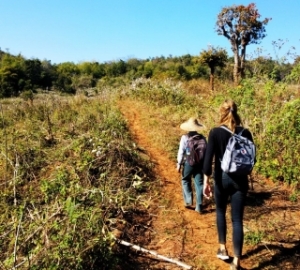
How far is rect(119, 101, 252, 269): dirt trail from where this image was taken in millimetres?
4039

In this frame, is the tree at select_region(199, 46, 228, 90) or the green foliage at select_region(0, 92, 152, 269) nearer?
the green foliage at select_region(0, 92, 152, 269)

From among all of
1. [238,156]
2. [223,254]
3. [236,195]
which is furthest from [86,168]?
[238,156]

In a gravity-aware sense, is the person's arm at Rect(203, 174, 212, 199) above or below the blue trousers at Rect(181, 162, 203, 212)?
above

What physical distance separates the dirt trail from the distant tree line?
139 inches

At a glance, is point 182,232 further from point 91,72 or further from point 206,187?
point 91,72

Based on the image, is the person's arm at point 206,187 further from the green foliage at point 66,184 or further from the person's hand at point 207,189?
the green foliage at point 66,184

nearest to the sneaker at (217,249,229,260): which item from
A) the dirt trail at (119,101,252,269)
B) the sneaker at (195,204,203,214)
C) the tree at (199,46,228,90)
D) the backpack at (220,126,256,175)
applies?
the dirt trail at (119,101,252,269)

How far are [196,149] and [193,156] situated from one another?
11cm

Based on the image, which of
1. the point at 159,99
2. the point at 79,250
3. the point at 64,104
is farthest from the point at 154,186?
the point at 159,99

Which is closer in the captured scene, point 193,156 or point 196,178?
point 193,156

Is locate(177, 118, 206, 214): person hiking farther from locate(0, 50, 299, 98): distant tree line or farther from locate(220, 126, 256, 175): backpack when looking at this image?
locate(0, 50, 299, 98): distant tree line

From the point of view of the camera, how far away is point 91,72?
151ft

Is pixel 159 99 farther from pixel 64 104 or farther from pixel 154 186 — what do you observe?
pixel 154 186

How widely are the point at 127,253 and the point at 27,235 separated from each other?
1.13 metres
